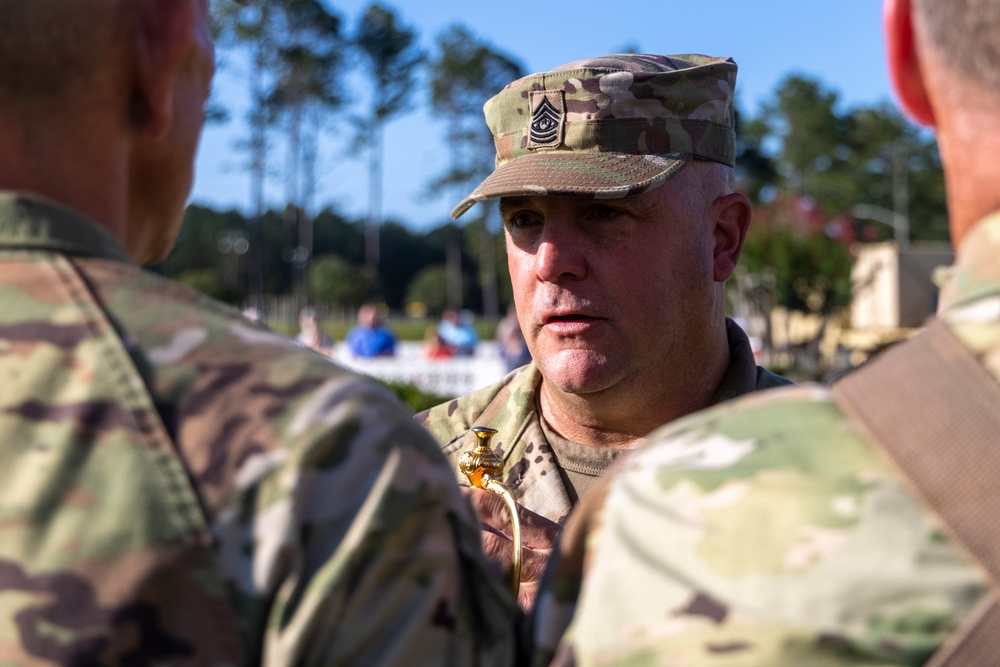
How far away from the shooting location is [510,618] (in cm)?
151

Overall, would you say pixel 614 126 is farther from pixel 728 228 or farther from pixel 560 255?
pixel 728 228

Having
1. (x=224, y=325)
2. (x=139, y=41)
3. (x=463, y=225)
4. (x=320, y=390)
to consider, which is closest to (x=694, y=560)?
(x=320, y=390)

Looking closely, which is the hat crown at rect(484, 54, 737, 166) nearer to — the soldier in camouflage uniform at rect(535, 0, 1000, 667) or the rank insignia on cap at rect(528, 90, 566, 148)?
the rank insignia on cap at rect(528, 90, 566, 148)

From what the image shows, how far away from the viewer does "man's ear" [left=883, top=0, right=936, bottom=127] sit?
1.43 meters

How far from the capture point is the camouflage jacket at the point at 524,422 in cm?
302

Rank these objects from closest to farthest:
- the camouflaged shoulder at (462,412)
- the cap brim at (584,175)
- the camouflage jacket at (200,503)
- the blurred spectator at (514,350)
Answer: the camouflage jacket at (200,503) → the cap brim at (584,175) → the camouflaged shoulder at (462,412) → the blurred spectator at (514,350)

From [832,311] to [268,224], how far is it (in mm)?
51262

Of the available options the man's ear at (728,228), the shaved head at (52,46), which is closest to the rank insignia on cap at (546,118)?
the man's ear at (728,228)

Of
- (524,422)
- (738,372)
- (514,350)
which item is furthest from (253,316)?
(738,372)

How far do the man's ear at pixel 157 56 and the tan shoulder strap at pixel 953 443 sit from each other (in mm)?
1022

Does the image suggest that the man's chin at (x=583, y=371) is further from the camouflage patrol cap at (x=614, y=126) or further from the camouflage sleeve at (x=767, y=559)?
the camouflage sleeve at (x=767, y=559)

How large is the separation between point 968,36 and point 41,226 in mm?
1183

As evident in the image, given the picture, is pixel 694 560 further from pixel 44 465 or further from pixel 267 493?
pixel 44 465

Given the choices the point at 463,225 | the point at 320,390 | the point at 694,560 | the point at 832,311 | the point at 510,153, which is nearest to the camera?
the point at 694,560
